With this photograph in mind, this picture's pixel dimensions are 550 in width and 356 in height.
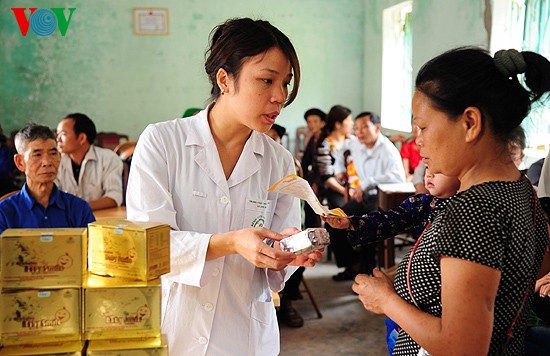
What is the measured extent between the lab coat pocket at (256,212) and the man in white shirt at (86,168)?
8.58 ft

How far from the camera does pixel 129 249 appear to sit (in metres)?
1.28

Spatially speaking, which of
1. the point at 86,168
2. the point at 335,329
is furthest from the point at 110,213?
the point at 335,329

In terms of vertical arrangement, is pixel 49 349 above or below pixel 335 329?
above

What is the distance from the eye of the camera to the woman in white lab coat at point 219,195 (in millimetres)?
1479

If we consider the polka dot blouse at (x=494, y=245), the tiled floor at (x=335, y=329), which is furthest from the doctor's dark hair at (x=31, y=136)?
the polka dot blouse at (x=494, y=245)

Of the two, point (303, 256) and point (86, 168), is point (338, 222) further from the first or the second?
point (86, 168)

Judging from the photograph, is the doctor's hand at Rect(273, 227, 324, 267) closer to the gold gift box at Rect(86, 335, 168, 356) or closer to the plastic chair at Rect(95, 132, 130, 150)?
the gold gift box at Rect(86, 335, 168, 356)

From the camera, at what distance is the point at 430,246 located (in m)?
1.14

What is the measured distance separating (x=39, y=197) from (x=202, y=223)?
66.0 inches

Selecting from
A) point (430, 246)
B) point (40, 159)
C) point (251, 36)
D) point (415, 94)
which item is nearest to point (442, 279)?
point (430, 246)

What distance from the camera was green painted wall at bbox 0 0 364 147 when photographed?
8.43 m

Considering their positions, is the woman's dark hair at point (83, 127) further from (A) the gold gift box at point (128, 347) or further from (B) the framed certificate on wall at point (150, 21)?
(B) the framed certificate on wall at point (150, 21)

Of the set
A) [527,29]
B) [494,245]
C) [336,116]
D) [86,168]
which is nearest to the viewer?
[494,245]

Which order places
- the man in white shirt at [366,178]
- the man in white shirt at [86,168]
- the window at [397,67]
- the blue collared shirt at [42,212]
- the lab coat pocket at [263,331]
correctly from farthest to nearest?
the window at [397,67]
the man in white shirt at [366,178]
the man in white shirt at [86,168]
the blue collared shirt at [42,212]
the lab coat pocket at [263,331]
